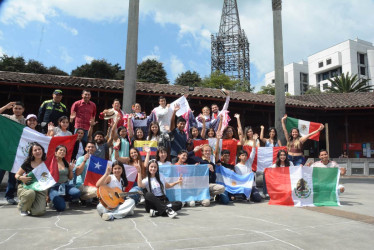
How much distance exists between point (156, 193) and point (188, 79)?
3499 cm

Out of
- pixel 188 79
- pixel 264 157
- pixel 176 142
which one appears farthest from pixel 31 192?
pixel 188 79

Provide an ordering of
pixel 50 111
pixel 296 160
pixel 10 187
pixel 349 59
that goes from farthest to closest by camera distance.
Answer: pixel 349 59 < pixel 296 160 < pixel 50 111 < pixel 10 187

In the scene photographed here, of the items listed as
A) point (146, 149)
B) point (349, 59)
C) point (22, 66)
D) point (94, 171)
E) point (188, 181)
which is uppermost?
point (349, 59)

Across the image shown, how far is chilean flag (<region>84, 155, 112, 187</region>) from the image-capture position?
5.51 meters

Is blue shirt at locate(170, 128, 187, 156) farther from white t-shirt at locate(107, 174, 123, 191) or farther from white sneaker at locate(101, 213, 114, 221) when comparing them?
white sneaker at locate(101, 213, 114, 221)

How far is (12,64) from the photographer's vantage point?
3003cm

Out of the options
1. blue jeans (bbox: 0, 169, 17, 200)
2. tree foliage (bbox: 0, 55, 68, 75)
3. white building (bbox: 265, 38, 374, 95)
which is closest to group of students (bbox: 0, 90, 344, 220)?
blue jeans (bbox: 0, 169, 17, 200)

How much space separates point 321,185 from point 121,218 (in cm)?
443

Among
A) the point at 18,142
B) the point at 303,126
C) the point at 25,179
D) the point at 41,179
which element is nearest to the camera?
the point at 25,179

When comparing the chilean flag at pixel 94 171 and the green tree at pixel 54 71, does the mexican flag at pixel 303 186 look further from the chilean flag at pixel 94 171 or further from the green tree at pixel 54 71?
the green tree at pixel 54 71

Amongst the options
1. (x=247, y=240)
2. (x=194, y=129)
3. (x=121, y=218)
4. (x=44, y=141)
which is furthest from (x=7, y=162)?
(x=247, y=240)

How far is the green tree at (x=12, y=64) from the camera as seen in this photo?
29473mm

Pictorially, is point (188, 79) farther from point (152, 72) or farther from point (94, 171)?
point (94, 171)

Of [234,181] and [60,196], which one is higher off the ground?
[234,181]
